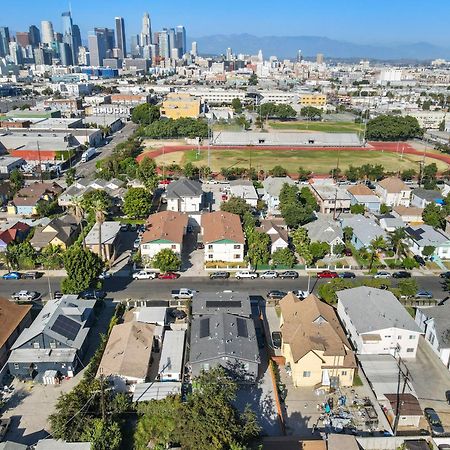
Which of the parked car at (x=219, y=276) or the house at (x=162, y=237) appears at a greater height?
the house at (x=162, y=237)

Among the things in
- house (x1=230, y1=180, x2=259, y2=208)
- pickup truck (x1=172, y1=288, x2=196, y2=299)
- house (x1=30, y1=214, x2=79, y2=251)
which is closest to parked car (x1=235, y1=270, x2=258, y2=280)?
pickup truck (x1=172, y1=288, x2=196, y2=299)

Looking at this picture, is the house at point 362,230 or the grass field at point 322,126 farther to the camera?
the grass field at point 322,126

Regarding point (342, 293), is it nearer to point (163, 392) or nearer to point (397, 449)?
point (397, 449)

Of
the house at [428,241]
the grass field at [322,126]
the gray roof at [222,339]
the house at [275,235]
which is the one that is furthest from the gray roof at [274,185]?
the grass field at [322,126]

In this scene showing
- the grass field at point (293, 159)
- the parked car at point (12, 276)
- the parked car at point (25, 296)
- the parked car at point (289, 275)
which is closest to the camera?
the parked car at point (25, 296)

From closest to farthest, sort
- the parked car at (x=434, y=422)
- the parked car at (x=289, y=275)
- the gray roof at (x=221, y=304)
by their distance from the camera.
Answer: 1. the parked car at (x=434, y=422)
2. the gray roof at (x=221, y=304)
3. the parked car at (x=289, y=275)

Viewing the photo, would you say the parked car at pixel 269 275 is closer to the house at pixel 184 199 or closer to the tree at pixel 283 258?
the tree at pixel 283 258

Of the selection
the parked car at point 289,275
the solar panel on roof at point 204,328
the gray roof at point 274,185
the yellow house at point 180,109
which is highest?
the yellow house at point 180,109
